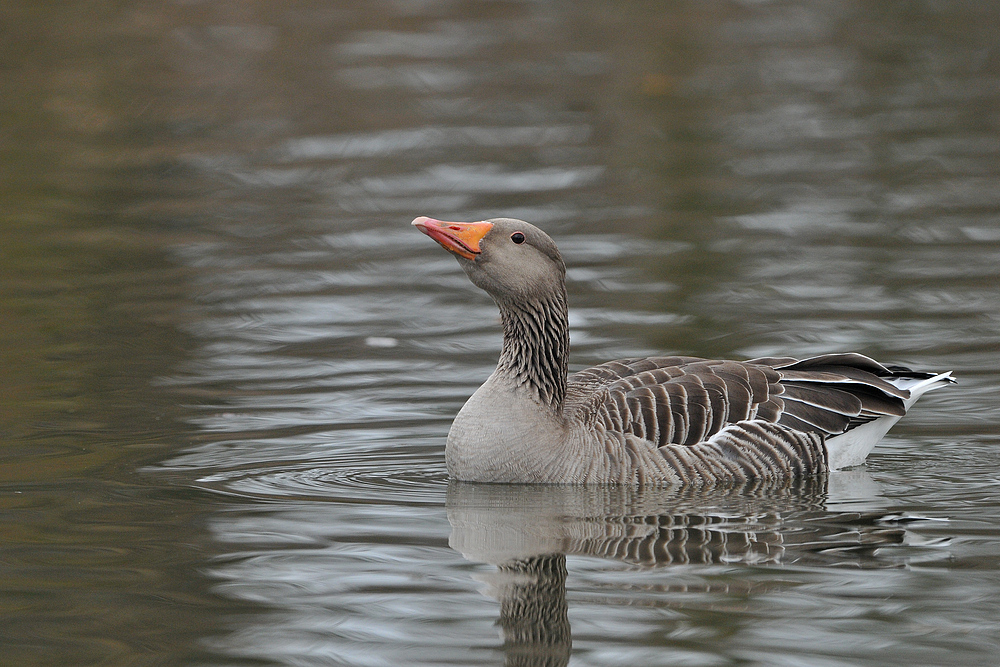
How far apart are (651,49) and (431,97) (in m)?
5.24

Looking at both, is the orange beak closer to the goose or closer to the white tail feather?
the goose

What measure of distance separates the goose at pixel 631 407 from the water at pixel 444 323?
0.27 m

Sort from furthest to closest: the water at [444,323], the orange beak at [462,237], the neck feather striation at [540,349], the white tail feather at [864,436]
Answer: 1. the white tail feather at [864,436]
2. the neck feather striation at [540,349]
3. the orange beak at [462,237]
4. the water at [444,323]

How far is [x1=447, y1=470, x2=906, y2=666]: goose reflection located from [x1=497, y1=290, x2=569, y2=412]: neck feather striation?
0.69 metres

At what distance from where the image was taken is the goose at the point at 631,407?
952 cm

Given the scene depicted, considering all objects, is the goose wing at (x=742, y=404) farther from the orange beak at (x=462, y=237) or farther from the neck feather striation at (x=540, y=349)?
the orange beak at (x=462, y=237)

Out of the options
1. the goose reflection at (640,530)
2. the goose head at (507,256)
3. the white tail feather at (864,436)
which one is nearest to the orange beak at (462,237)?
the goose head at (507,256)

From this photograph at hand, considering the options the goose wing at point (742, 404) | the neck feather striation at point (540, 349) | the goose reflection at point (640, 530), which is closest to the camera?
the goose reflection at point (640, 530)

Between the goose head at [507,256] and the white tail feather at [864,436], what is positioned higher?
the goose head at [507,256]

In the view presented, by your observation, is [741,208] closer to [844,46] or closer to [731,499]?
[731,499]

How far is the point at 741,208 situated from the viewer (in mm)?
17609

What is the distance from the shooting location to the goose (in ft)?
31.2

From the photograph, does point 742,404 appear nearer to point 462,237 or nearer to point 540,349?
point 540,349

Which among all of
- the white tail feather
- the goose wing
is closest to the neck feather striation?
the goose wing
